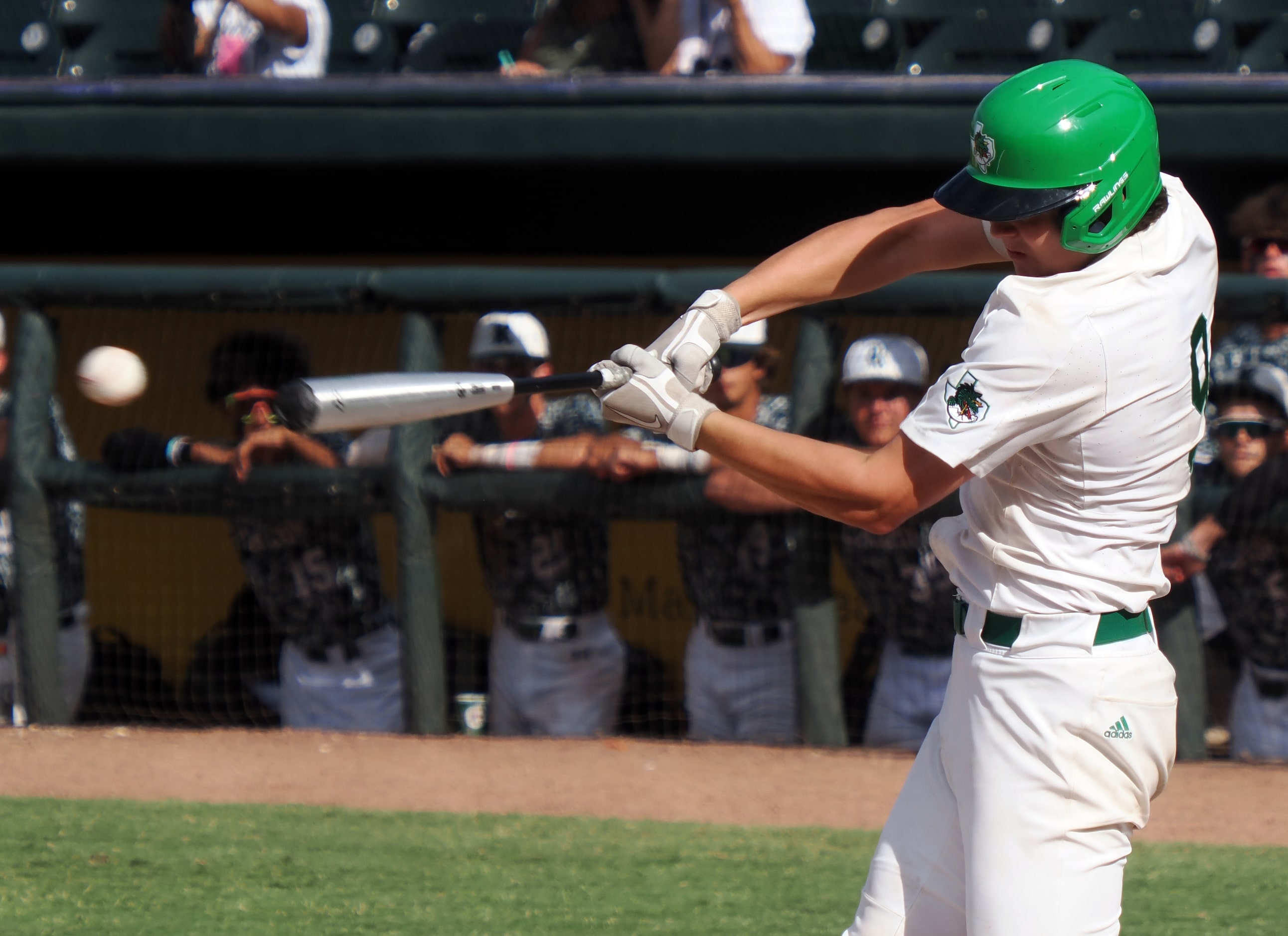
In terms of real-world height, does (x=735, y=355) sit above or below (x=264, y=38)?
below

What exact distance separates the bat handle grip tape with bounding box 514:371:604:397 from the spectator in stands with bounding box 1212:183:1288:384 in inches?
89.7

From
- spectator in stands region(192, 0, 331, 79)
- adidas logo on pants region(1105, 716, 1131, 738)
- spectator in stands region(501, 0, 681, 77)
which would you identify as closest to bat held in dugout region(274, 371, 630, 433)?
adidas logo on pants region(1105, 716, 1131, 738)

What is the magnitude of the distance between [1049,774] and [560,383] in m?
0.78

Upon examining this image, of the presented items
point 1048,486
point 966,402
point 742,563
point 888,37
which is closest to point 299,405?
point 966,402

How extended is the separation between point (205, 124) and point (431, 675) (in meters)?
2.13

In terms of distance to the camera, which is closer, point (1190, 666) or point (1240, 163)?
point (1190, 666)

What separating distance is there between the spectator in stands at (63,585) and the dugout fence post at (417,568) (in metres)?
0.96

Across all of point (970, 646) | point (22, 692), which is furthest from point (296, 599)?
point (970, 646)

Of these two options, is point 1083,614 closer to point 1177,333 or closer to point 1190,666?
point 1177,333

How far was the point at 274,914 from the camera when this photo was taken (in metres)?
2.68

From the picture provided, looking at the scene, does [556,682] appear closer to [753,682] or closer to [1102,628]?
[753,682]

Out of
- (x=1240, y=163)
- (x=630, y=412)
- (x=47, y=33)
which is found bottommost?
(x=630, y=412)

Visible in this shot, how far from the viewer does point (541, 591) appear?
394 centimetres

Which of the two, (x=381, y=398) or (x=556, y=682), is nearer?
(x=381, y=398)
